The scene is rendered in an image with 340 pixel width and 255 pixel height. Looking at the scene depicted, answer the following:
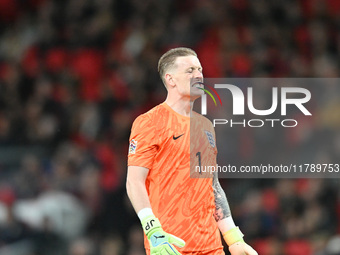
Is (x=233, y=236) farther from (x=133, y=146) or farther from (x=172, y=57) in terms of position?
(x=172, y=57)

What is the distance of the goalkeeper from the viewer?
13.4 ft

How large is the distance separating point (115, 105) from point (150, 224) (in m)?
5.64

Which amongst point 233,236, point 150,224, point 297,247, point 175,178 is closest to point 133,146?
point 175,178

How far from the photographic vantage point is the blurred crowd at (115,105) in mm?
7844

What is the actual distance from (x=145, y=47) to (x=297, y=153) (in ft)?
11.5

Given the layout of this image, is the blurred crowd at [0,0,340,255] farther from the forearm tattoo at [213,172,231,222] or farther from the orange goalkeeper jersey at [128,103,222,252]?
the orange goalkeeper jersey at [128,103,222,252]

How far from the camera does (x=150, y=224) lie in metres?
3.86

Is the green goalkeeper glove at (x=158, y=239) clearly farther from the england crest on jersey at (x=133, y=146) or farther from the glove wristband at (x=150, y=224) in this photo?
the england crest on jersey at (x=133, y=146)

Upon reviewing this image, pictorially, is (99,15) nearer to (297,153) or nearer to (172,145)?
(297,153)

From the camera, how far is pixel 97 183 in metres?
8.22

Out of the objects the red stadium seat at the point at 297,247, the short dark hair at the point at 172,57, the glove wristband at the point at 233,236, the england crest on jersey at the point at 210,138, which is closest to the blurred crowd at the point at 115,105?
the red stadium seat at the point at 297,247

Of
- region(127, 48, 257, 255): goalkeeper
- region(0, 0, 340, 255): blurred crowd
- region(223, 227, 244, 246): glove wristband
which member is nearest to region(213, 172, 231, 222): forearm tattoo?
region(127, 48, 257, 255): goalkeeper

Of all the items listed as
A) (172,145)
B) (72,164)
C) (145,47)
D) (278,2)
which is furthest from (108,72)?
(172,145)

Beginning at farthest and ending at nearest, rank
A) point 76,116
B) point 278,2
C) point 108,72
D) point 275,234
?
point 278,2
point 108,72
point 76,116
point 275,234
